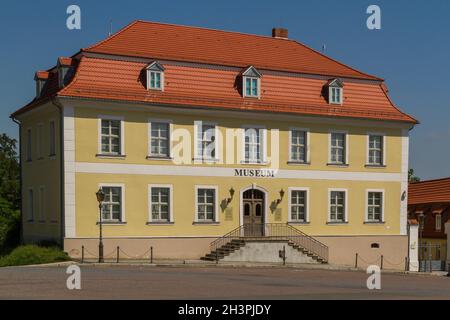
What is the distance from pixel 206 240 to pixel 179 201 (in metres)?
2.25

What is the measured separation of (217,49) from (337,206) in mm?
10011

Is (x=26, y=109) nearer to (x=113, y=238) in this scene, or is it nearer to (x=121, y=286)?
(x=113, y=238)

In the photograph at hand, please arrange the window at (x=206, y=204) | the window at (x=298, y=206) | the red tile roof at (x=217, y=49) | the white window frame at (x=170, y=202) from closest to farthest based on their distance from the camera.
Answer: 1. the white window frame at (x=170, y=202)
2. the window at (x=206, y=204)
3. the red tile roof at (x=217, y=49)
4. the window at (x=298, y=206)

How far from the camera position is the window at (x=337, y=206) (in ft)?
124

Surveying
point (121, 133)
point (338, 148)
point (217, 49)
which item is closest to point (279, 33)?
point (217, 49)

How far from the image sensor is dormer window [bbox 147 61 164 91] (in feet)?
110

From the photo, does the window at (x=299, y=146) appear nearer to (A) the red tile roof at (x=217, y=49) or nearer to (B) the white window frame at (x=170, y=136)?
(A) the red tile roof at (x=217, y=49)

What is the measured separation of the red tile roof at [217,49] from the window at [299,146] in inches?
129

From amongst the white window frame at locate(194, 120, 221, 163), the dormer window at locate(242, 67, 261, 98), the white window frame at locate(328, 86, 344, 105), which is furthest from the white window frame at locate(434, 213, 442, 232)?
the white window frame at locate(194, 120, 221, 163)

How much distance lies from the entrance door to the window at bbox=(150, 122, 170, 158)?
4.67 metres

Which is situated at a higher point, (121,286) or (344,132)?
(344,132)

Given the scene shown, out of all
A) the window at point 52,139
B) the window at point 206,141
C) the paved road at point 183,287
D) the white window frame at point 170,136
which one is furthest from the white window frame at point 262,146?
the paved road at point 183,287

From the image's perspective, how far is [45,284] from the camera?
19.3 m
